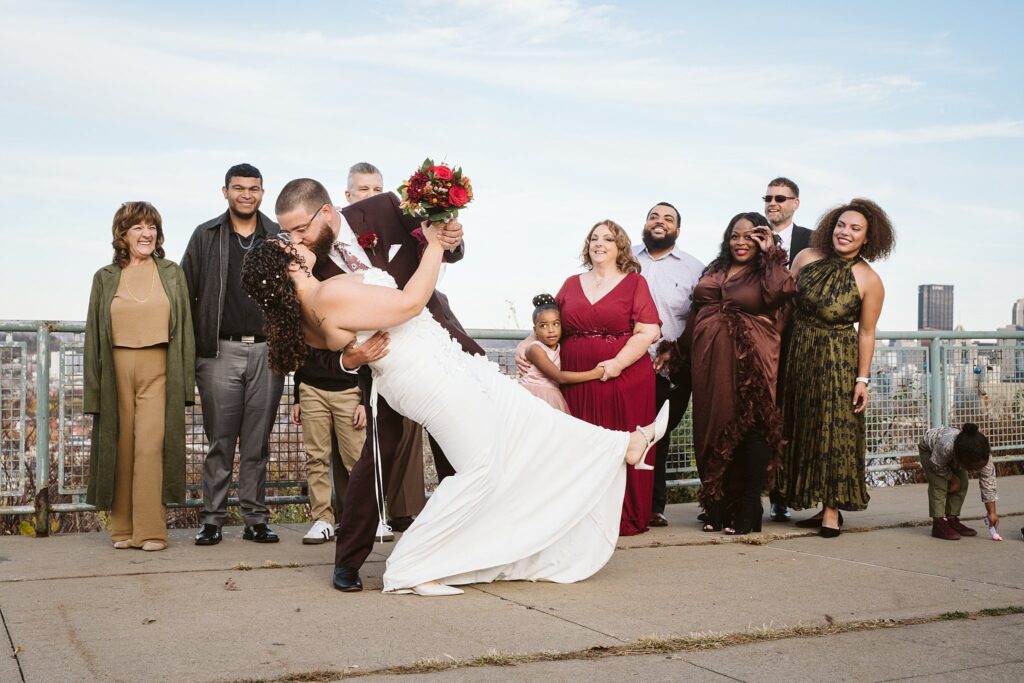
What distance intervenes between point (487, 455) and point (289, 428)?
308cm

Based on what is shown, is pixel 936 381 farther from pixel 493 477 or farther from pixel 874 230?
pixel 493 477

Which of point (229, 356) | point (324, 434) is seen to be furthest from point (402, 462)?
point (229, 356)

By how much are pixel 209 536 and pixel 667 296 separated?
3.62 meters

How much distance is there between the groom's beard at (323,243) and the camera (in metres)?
5.22

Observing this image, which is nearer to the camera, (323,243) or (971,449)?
(323,243)

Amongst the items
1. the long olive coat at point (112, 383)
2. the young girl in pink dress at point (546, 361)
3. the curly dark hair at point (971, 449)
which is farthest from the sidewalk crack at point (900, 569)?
the long olive coat at point (112, 383)

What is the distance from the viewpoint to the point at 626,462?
567cm

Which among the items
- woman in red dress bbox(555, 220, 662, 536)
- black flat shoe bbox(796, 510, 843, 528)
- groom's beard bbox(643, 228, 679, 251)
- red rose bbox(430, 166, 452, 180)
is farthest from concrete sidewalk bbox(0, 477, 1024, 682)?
groom's beard bbox(643, 228, 679, 251)

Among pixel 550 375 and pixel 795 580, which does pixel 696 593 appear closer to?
pixel 795 580

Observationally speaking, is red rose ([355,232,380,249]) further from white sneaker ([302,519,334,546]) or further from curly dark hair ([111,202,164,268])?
white sneaker ([302,519,334,546])

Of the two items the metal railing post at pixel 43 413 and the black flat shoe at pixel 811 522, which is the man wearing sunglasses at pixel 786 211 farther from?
the metal railing post at pixel 43 413

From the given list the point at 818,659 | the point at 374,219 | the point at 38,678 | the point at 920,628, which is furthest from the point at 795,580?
the point at 38,678

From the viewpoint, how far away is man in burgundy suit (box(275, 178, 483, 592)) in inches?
202

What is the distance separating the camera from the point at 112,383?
21.7 feet
